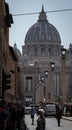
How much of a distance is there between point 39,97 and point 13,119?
16657 centimetres

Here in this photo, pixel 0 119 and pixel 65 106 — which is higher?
pixel 65 106

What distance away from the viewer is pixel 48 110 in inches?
3135

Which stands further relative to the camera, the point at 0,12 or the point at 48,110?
the point at 48,110

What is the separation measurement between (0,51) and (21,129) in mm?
10424

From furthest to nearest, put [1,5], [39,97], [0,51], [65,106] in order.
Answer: [39,97], [65,106], [0,51], [1,5]

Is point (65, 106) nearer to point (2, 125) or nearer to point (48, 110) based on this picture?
point (48, 110)

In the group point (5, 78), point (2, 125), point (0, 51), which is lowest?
point (2, 125)

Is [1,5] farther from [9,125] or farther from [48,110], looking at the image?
[48,110]

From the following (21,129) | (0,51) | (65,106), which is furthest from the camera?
(65,106)

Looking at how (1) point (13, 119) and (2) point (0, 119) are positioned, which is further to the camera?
(1) point (13, 119)

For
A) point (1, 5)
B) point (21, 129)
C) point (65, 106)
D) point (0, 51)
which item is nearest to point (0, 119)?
point (21, 129)

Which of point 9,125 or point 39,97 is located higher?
point 39,97

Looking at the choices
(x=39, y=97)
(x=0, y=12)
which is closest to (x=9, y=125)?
(x=0, y=12)

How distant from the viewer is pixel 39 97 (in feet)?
627
